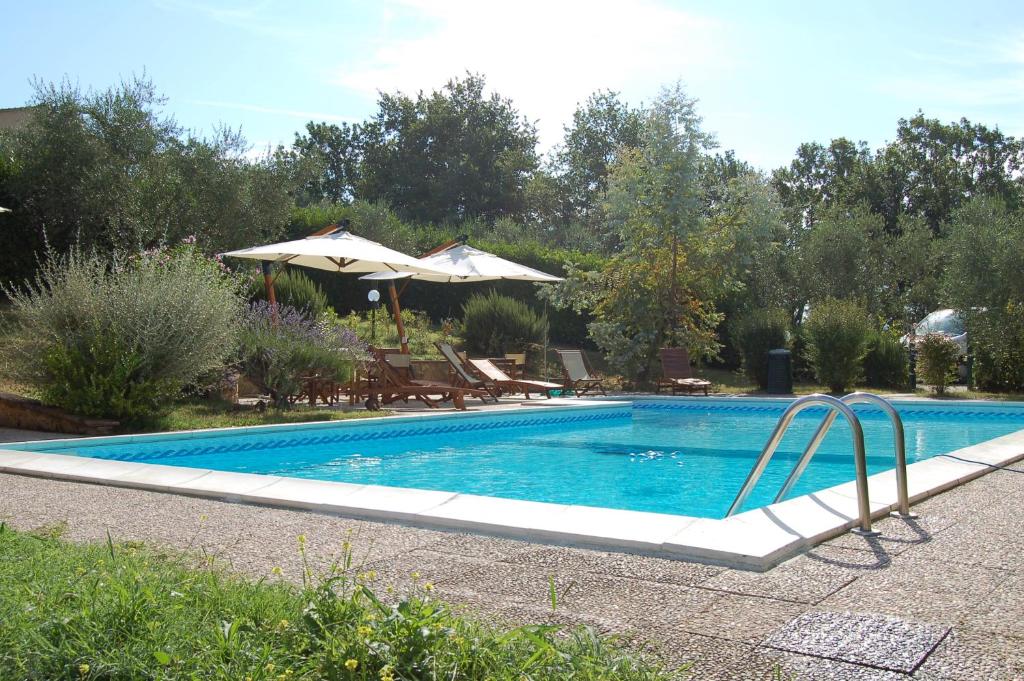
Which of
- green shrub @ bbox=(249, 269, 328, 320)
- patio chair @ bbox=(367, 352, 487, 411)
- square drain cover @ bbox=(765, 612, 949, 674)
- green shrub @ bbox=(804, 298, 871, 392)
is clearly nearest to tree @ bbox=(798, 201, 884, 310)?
green shrub @ bbox=(804, 298, 871, 392)

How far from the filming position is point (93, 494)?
5906 millimetres

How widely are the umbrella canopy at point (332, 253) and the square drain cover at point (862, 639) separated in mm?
9927

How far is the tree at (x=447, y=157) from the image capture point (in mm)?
44094

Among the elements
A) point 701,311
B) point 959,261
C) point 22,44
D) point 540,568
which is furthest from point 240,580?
point 959,261

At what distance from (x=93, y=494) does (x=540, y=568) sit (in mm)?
3528

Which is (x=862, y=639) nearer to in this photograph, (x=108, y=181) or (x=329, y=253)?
(x=329, y=253)

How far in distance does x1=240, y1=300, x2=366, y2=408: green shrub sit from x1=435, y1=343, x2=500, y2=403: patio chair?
210 cm

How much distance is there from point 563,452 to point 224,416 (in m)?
4.16

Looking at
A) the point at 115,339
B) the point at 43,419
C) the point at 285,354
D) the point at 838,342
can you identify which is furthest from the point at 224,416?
the point at 838,342

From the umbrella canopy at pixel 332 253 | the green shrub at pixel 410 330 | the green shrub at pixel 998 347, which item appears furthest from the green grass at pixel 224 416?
the green shrub at pixel 998 347

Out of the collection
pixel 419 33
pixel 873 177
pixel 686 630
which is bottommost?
pixel 686 630

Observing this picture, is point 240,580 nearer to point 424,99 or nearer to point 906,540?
point 906,540

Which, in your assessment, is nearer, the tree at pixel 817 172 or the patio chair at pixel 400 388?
the patio chair at pixel 400 388

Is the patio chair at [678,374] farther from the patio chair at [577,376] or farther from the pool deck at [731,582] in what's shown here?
the pool deck at [731,582]
